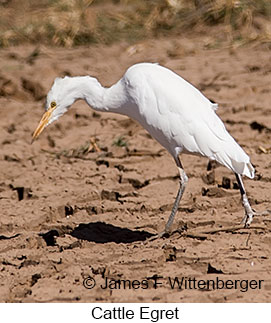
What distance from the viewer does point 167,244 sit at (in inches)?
173

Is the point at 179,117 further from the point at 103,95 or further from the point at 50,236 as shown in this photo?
the point at 50,236

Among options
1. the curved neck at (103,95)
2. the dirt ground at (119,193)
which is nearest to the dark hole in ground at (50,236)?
the dirt ground at (119,193)

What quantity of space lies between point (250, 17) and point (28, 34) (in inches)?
101

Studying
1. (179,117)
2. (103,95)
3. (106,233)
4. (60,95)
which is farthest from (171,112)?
(106,233)

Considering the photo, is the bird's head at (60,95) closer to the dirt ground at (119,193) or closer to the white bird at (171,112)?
the white bird at (171,112)

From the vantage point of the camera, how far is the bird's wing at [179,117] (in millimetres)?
4426

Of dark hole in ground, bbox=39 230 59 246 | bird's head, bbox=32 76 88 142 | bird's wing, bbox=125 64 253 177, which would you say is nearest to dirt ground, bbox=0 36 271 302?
dark hole in ground, bbox=39 230 59 246

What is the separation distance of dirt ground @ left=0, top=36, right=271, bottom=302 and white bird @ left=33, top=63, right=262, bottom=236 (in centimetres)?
34

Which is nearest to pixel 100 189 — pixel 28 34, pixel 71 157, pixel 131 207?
pixel 131 207

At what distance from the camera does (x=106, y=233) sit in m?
4.80

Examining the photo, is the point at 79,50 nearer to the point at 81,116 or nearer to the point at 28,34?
the point at 28,34

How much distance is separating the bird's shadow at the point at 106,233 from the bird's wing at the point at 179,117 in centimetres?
55

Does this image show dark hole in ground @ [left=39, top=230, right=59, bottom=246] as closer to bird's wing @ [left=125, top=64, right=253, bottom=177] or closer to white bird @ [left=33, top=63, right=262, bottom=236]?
white bird @ [left=33, top=63, right=262, bottom=236]

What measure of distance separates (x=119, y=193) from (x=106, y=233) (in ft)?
2.18
